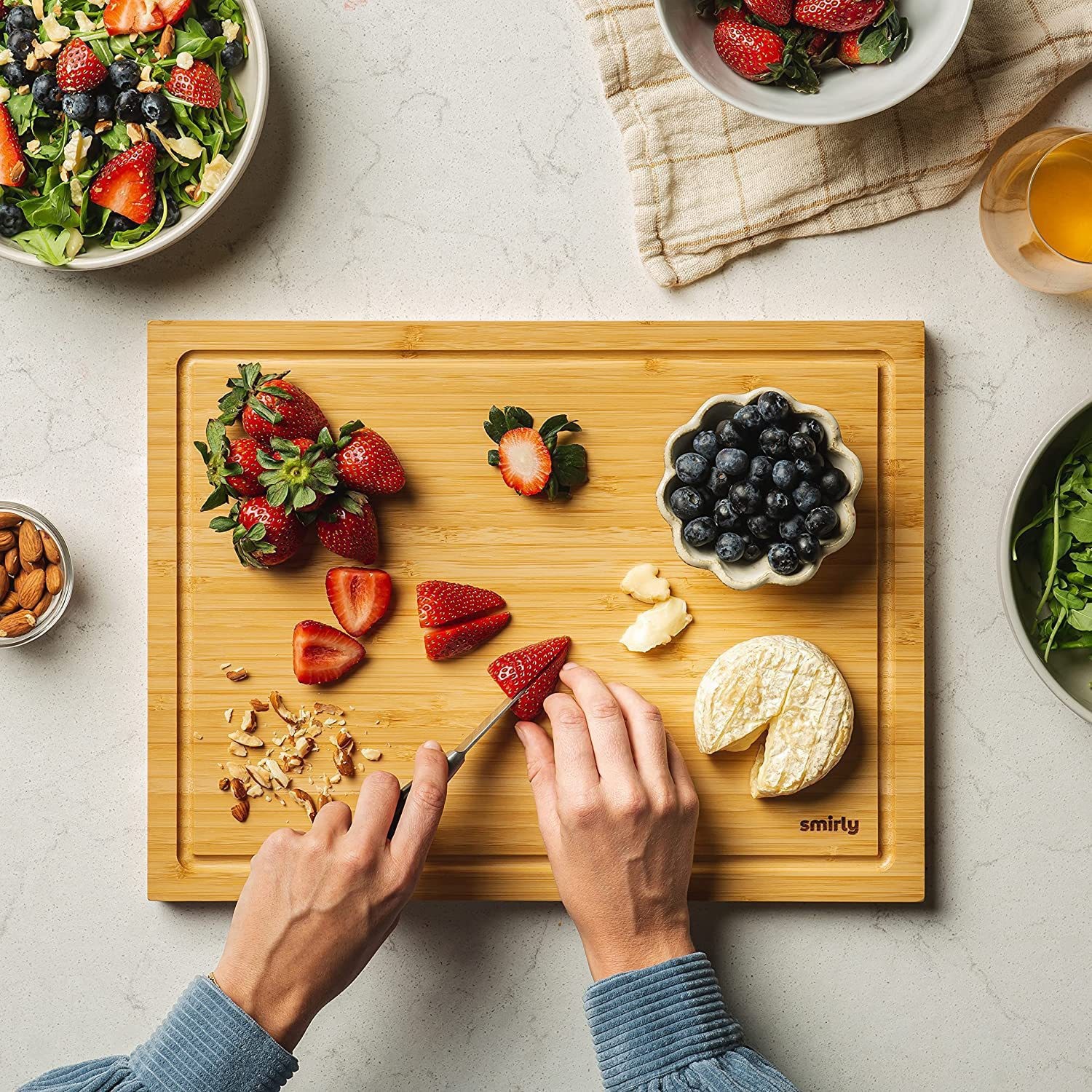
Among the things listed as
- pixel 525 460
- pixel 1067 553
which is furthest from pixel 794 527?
pixel 1067 553

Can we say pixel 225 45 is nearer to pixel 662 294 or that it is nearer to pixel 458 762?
pixel 662 294

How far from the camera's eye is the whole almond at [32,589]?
1.43 m

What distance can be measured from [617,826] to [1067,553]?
32.2 inches

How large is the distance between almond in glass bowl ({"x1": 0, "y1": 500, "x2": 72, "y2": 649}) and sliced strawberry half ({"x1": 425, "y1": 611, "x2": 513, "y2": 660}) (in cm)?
57

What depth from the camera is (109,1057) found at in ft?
4.87

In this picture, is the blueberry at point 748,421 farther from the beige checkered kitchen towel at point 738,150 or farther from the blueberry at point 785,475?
the beige checkered kitchen towel at point 738,150

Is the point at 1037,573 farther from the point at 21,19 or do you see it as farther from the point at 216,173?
the point at 21,19

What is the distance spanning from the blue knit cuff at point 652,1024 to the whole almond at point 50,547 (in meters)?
1.04

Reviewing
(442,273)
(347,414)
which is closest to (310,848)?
(347,414)

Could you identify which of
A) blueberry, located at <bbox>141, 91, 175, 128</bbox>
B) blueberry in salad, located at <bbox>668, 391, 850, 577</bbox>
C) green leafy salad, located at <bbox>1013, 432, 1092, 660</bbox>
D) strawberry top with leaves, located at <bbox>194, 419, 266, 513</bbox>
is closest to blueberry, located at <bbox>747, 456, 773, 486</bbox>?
blueberry in salad, located at <bbox>668, 391, 850, 577</bbox>

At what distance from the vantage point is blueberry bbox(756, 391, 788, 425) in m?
1.26

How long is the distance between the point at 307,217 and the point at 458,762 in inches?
35.3

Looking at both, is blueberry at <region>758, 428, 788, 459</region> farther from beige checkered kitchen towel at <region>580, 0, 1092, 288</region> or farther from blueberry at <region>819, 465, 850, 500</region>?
beige checkered kitchen towel at <region>580, 0, 1092, 288</region>

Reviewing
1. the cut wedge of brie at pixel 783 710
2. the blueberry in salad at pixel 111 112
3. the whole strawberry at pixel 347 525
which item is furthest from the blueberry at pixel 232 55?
the cut wedge of brie at pixel 783 710
